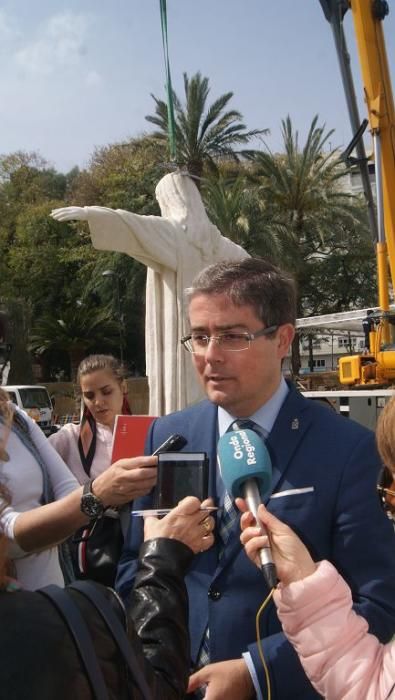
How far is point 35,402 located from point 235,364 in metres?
21.7

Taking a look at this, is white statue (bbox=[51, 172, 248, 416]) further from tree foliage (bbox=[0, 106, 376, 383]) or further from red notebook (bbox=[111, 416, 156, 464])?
tree foliage (bbox=[0, 106, 376, 383])

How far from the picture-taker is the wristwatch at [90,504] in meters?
2.23

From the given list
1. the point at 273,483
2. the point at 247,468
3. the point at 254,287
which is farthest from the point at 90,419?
the point at 247,468

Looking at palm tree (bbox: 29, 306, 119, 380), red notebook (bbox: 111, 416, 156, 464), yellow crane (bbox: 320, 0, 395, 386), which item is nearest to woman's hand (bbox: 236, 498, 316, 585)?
red notebook (bbox: 111, 416, 156, 464)

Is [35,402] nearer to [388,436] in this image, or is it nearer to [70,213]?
[70,213]

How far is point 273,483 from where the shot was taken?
1984mm

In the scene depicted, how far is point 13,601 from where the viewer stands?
115 centimetres

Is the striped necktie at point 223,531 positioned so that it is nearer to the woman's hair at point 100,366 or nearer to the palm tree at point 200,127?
the woman's hair at point 100,366

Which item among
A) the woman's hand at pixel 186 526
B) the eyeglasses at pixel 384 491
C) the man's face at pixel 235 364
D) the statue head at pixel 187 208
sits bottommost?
the woman's hand at pixel 186 526

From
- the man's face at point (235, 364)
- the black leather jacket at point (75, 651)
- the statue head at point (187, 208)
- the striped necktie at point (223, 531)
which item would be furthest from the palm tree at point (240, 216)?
the black leather jacket at point (75, 651)

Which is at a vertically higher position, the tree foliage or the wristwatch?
the tree foliage

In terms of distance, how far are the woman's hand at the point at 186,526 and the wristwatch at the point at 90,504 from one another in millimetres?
502

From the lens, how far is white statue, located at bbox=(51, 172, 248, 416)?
579cm

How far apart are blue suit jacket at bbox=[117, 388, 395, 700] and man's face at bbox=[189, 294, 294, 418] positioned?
0.15m
